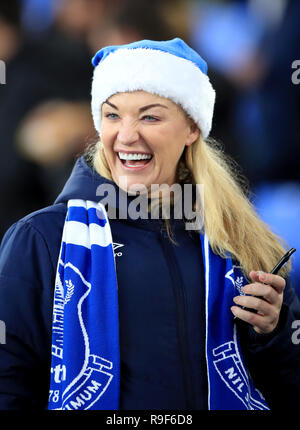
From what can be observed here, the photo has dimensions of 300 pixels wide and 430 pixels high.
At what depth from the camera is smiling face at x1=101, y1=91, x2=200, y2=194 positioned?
2344 millimetres

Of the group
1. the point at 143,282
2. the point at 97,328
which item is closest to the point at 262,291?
the point at 143,282

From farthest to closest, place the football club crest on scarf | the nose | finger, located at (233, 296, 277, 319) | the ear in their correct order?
the ear → the nose → finger, located at (233, 296, 277, 319) → the football club crest on scarf

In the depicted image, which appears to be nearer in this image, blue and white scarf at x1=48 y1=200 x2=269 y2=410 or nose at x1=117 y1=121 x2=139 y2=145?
blue and white scarf at x1=48 y1=200 x2=269 y2=410

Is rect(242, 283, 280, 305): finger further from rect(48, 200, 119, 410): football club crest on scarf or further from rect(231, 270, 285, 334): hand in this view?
rect(48, 200, 119, 410): football club crest on scarf

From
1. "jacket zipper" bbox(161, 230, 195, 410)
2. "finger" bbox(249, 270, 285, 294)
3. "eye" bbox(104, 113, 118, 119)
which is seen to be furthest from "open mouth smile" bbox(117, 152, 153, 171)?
"finger" bbox(249, 270, 285, 294)

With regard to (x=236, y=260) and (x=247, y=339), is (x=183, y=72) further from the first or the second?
(x=247, y=339)

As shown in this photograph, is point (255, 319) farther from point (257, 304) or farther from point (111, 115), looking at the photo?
point (111, 115)

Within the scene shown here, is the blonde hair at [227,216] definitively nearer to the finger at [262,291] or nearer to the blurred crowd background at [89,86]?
the finger at [262,291]

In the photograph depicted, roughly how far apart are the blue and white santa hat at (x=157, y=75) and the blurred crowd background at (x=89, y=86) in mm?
1150

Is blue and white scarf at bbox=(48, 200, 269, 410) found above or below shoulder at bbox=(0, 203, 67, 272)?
below

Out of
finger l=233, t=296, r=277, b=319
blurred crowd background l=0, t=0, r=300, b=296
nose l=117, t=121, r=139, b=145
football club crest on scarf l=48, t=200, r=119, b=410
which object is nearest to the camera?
football club crest on scarf l=48, t=200, r=119, b=410

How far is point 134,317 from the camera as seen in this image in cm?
218

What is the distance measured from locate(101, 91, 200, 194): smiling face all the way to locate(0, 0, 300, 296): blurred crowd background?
124 centimetres
